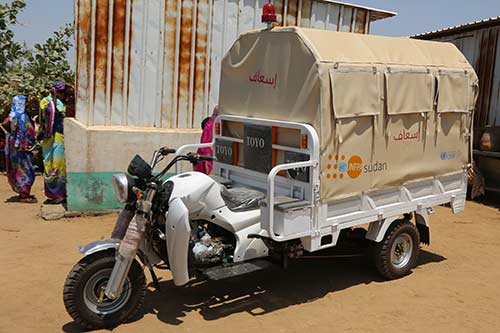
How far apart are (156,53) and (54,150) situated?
2240 mm

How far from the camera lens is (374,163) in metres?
5.10

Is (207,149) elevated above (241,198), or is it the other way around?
(207,149)

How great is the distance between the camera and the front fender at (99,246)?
13.4 ft

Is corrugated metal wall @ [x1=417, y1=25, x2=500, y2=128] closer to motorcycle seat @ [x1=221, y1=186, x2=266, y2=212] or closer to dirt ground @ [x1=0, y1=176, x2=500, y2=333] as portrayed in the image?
dirt ground @ [x1=0, y1=176, x2=500, y2=333]

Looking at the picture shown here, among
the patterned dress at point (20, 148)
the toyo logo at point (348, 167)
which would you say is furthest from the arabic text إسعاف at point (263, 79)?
the patterned dress at point (20, 148)

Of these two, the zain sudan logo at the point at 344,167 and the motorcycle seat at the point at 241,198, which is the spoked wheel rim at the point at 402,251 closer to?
the zain sudan logo at the point at 344,167

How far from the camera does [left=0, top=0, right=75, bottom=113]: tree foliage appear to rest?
12953 mm

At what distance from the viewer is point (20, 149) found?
28.0ft

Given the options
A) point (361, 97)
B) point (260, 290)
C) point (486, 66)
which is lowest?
point (260, 290)

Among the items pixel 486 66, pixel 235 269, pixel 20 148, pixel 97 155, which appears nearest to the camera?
pixel 235 269

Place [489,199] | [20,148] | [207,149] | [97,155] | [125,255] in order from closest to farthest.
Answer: [125,255] < [207,149] < [97,155] < [20,148] < [489,199]

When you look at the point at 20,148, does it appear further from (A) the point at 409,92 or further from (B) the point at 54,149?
(A) the point at 409,92

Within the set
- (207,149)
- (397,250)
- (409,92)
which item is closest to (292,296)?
(397,250)

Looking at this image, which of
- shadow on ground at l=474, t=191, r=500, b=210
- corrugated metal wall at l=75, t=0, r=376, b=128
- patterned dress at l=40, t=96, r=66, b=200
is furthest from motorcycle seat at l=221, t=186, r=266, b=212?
shadow on ground at l=474, t=191, r=500, b=210
